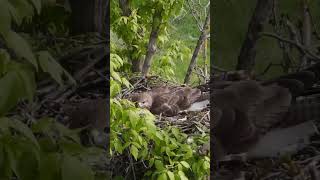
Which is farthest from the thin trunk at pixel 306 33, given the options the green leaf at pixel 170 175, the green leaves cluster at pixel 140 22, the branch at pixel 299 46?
the green leaves cluster at pixel 140 22

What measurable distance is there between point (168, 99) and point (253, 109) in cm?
84

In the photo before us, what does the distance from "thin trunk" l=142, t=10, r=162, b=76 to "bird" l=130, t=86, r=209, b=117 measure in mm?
200

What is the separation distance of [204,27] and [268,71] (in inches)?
45.8

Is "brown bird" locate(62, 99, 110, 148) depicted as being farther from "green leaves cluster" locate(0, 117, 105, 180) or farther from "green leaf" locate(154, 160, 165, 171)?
"green leaf" locate(154, 160, 165, 171)

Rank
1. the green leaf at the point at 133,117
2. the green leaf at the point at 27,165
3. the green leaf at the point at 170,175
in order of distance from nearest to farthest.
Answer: the green leaf at the point at 27,165
the green leaf at the point at 133,117
the green leaf at the point at 170,175

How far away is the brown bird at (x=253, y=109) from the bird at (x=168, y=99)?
691mm

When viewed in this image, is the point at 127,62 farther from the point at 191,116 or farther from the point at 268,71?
the point at 268,71

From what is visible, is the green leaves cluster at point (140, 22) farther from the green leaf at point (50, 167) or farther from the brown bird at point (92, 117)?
the green leaf at point (50, 167)

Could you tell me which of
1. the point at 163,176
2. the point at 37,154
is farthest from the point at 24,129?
the point at 163,176

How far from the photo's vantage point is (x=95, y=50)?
3.82 ft

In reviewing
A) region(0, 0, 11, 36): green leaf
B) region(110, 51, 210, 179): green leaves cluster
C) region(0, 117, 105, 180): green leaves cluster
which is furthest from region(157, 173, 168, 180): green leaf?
region(0, 0, 11, 36): green leaf

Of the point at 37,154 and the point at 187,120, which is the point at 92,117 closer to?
the point at 37,154

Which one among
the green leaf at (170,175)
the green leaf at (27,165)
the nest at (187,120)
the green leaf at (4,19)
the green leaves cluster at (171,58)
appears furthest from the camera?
the green leaves cluster at (171,58)

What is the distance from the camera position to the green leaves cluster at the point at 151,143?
1588mm
